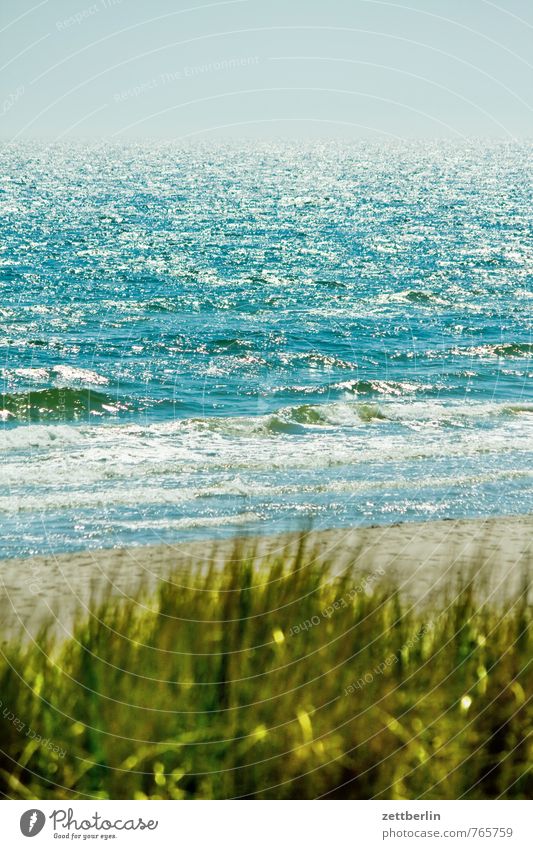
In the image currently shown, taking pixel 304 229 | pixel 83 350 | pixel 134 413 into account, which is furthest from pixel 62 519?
pixel 304 229

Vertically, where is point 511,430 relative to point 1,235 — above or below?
below

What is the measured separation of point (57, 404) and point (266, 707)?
849 inches

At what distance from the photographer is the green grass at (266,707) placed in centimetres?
459

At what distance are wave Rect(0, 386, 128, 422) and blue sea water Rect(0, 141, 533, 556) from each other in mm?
95

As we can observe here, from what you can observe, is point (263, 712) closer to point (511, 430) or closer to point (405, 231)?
point (511, 430)

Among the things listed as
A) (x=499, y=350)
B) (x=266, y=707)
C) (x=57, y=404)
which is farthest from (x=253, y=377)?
(x=266, y=707)

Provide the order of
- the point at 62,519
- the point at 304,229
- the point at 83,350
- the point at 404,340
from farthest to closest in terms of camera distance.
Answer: the point at 304,229, the point at 404,340, the point at 83,350, the point at 62,519

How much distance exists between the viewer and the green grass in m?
4.59

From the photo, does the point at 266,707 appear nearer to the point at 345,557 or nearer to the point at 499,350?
the point at 345,557

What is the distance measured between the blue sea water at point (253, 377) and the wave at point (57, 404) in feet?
0.31

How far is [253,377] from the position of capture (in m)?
29.8

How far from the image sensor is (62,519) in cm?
1506

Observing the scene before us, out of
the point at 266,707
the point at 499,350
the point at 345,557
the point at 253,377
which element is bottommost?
the point at 345,557
